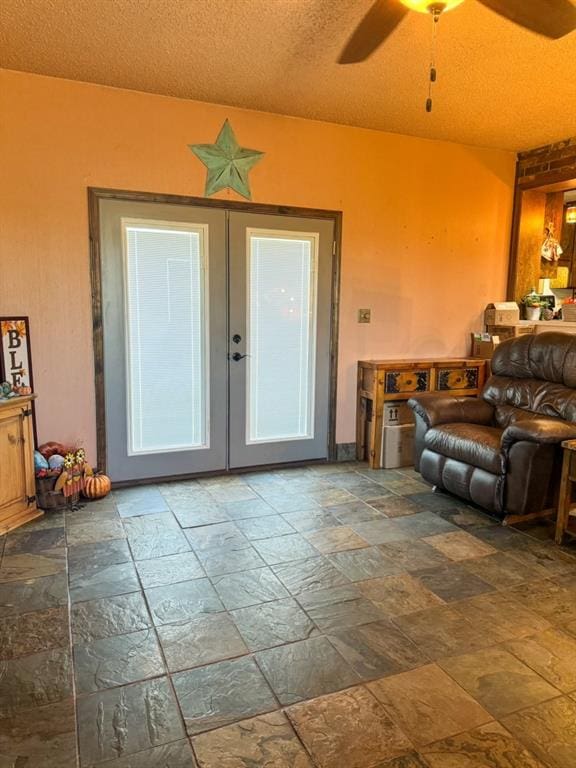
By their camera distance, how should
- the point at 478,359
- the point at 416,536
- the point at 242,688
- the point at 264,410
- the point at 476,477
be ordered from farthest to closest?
1. the point at 478,359
2. the point at 264,410
3. the point at 476,477
4. the point at 416,536
5. the point at 242,688

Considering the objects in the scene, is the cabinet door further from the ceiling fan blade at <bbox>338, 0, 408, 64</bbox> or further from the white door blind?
the ceiling fan blade at <bbox>338, 0, 408, 64</bbox>

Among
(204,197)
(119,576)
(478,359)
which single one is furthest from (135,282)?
(478,359)

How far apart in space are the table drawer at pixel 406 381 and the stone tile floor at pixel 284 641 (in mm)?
1244

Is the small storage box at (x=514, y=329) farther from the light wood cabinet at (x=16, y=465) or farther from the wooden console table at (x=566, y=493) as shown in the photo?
the light wood cabinet at (x=16, y=465)

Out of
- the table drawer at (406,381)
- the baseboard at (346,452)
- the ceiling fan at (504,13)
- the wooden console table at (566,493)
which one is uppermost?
the ceiling fan at (504,13)

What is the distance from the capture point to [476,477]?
11.0 ft

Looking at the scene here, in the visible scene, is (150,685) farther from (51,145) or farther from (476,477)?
(51,145)

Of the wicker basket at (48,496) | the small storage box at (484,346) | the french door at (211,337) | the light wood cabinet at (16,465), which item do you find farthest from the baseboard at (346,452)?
the light wood cabinet at (16,465)

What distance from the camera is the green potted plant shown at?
4.86 m

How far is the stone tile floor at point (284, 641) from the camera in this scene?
1.60 m

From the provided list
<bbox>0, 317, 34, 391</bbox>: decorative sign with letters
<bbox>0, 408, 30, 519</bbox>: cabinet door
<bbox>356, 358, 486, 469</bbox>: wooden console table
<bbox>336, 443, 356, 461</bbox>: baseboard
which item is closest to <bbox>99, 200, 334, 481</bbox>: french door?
<bbox>336, 443, 356, 461</bbox>: baseboard

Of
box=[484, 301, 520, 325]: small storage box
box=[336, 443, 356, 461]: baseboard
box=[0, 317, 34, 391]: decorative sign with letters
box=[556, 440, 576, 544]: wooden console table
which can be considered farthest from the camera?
box=[484, 301, 520, 325]: small storage box

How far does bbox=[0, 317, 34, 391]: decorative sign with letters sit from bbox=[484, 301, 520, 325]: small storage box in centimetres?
394

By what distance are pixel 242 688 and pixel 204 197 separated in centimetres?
315
